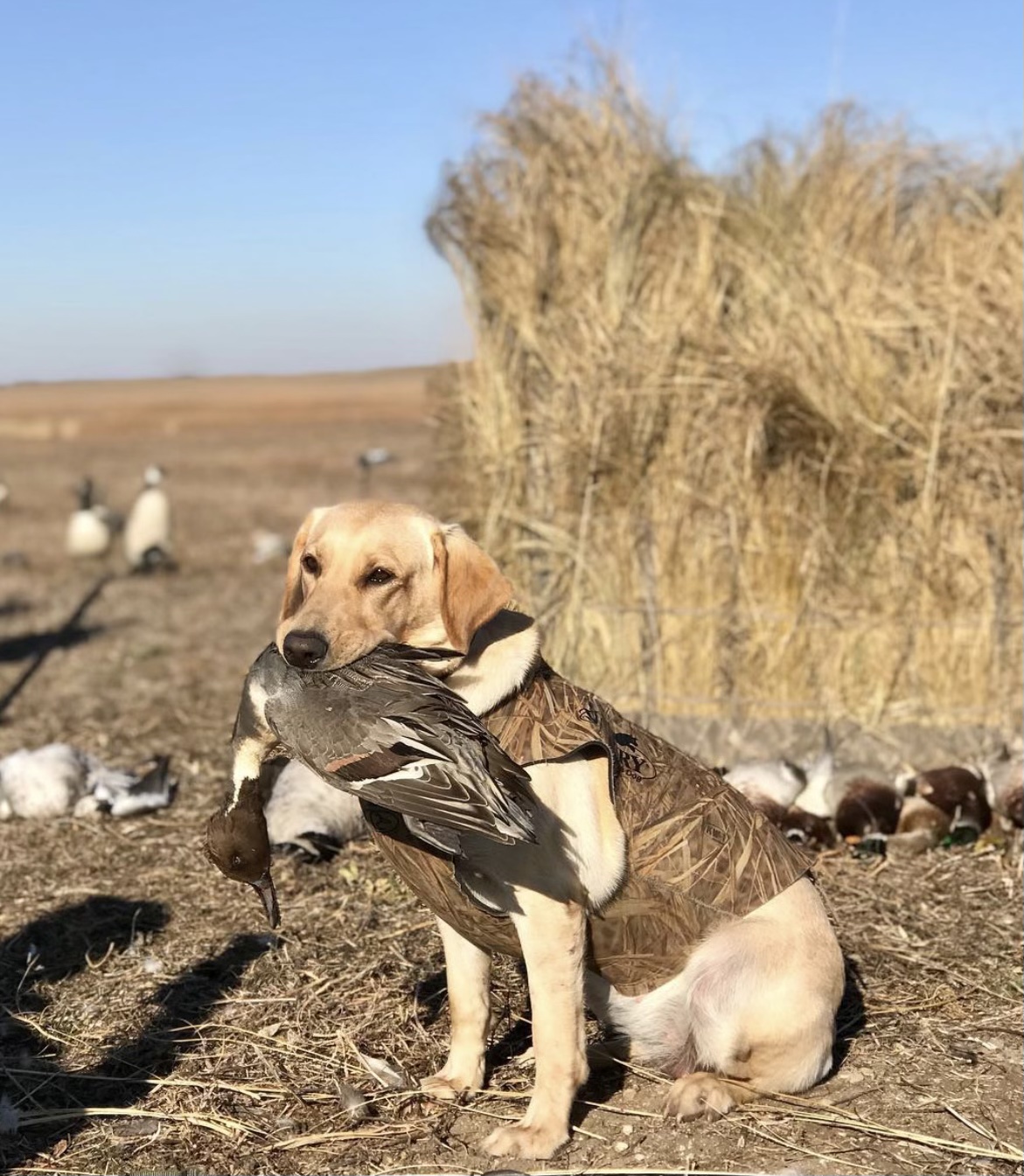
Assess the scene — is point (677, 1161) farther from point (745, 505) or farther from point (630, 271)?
point (630, 271)

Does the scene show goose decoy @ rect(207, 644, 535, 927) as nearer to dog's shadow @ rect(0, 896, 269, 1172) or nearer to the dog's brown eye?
the dog's brown eye

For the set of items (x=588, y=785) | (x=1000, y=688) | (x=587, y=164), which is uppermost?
(x=587, y=164)

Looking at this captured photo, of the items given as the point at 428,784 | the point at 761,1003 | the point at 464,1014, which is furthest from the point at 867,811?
the point at 428,784

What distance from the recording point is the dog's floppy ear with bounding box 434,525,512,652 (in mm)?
3592

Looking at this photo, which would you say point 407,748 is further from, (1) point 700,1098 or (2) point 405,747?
(1) point 700,1098

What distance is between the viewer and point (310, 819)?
19.9 ft

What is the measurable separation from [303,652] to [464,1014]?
131 centimetres

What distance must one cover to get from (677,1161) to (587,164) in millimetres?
6101

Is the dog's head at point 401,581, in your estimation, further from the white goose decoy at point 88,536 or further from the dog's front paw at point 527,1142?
the white goose decoy at point 88,536

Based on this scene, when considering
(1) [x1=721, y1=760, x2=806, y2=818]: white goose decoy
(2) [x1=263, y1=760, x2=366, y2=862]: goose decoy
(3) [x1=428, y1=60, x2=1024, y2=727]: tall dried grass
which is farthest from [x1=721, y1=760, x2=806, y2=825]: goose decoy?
(2) [x1=263, y1=760, x2=366, y2=862]: goose decoy

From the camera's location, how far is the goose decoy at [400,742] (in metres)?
3.16

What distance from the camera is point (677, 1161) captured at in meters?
3.65

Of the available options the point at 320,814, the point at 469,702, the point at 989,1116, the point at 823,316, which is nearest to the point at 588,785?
the point at 469,702

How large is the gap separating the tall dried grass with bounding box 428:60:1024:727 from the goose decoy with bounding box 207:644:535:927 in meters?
4.25
